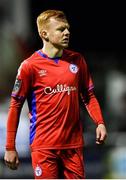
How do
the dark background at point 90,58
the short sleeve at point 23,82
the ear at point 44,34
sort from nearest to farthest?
1. the short sleeve at point 23,82
2. the ear at point 44,34
3. the dark background at point 90,58

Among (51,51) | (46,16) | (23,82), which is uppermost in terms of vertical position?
(46,16)

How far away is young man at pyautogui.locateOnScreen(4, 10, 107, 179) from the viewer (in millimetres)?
6504

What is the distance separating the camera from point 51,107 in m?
6.51

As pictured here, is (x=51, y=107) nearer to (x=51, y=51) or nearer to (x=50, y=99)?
(x=50, y=99)

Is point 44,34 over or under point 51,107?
over

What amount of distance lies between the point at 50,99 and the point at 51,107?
60 mm

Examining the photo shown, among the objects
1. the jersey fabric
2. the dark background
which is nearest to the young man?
Answer: the jersey fabric

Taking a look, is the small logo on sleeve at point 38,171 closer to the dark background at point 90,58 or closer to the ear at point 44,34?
the ear at point 44,34

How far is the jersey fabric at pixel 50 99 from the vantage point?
21.3 feet

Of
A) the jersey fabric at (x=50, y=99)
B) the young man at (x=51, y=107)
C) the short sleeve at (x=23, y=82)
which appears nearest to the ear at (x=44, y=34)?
the young man at (x=51, y=107)

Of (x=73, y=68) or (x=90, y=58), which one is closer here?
(x=73, y=68)

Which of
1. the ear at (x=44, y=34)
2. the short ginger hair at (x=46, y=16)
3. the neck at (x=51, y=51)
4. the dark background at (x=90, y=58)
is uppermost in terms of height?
the short ginger hair at (x=46, y=16)

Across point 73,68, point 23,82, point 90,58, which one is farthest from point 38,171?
point 90,58

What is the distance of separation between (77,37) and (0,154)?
8.67m
